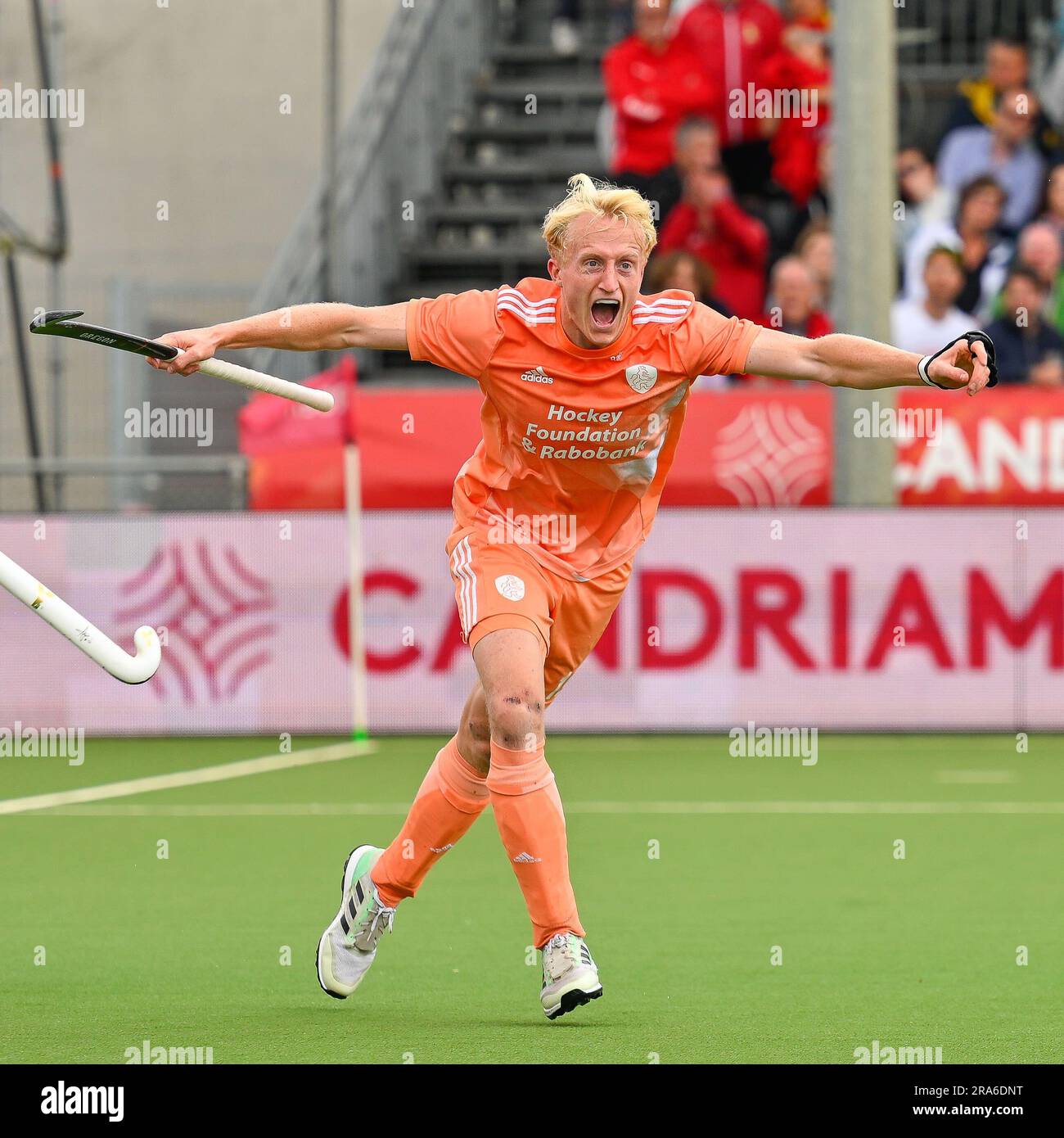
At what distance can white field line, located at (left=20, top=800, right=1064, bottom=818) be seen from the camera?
1059 cm

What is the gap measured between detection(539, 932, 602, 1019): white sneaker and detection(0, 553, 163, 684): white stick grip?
1232mm

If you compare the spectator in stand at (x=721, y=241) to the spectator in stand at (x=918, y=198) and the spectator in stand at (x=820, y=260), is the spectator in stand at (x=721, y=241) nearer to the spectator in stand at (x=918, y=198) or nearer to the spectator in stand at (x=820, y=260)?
the spectator in stand at (x=820, y=260)

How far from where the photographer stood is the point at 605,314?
5.85m

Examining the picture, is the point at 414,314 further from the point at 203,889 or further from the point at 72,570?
the point at 72,570

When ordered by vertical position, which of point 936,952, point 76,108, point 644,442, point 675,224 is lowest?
point 936,952

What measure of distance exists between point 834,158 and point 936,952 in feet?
29.5

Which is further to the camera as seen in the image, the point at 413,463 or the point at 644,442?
the point at 413,463

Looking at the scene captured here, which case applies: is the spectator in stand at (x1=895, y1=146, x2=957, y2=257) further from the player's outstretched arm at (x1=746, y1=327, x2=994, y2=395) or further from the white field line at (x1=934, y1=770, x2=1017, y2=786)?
the player's outstretched arm at (x1=746, y1=327, x2=994, y2=395)

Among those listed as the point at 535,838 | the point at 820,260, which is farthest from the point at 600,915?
the point at 820,260

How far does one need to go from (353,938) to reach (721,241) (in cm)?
1101

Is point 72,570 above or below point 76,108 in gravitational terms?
below

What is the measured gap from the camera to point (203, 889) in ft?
27.6

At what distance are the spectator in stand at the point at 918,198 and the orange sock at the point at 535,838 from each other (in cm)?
1173
